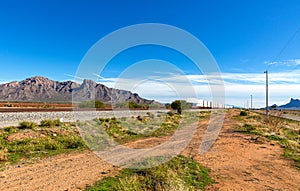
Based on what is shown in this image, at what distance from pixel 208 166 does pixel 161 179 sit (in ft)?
10.0

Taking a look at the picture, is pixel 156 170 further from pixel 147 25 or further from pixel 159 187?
pixel 147 25

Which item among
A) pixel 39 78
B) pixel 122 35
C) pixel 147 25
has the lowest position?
pixel 122 35

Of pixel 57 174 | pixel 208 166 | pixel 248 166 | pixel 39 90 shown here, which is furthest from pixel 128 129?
pixel 39 90

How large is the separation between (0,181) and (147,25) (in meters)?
9.25

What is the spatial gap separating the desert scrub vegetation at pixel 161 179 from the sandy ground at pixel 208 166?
0.35 meters

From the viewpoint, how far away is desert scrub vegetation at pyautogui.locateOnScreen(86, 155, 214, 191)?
19.9 ft

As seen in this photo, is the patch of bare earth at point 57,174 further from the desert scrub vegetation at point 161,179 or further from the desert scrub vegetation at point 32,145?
the desert scrub vegetation at point 32,145

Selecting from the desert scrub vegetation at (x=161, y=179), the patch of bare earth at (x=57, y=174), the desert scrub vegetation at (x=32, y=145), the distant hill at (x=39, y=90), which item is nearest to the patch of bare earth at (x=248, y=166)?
the desert scrub vegetation at (x=161, y=179)

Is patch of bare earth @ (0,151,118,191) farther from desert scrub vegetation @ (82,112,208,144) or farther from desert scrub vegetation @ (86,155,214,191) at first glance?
desert scrub vegetation @ (82,112,208,144)

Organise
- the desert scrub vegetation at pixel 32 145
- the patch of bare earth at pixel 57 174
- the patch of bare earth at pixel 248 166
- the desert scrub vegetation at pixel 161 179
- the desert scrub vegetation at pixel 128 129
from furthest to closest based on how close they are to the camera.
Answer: the desert scrub vegetation at pixel 128 129
the desert scrub vegetation at pixel 32 145
the patch of bare earth at pixel 248 166
the patch of bare earth at pixel 57 174
the desert scrub vegetation at pixel 161 179

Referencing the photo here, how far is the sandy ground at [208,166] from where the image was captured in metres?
6.72

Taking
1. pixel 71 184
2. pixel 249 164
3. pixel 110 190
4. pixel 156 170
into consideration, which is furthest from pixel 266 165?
pixel 71 184

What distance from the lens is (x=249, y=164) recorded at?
31.1 feet

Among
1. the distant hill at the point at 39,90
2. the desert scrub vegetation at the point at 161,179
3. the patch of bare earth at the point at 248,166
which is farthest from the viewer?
the distant hill at the point at 39,90
